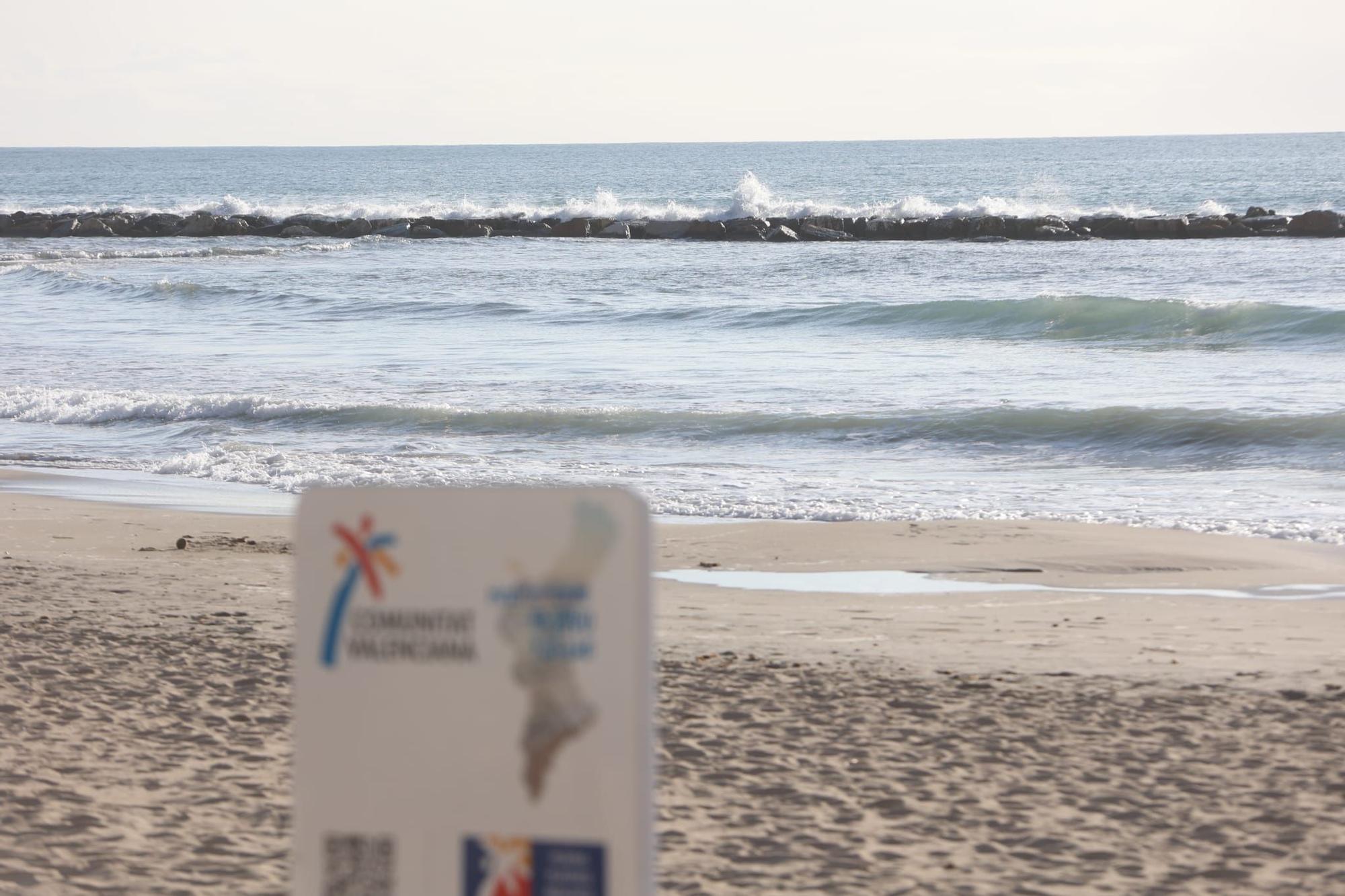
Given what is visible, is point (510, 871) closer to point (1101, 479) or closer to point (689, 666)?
point (689, 666)

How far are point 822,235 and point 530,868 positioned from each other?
4167cm

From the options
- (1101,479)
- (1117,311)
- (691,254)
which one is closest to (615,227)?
(691,254)

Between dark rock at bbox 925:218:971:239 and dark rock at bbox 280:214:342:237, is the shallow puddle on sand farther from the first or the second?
dark rock at bbox 280:214:342:237

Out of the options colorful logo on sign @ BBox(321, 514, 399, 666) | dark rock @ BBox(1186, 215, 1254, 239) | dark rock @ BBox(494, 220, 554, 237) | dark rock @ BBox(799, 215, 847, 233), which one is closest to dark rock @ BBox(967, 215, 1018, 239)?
dark rock @ BBox(799, 215, 847, 233)

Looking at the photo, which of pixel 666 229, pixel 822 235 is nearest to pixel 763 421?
pixel 822 235

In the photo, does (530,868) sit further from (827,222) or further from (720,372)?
(827,222)

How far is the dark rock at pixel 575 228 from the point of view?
45125mm

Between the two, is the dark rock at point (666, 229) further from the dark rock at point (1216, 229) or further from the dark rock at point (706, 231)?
the dark rock at point (1216, 229)

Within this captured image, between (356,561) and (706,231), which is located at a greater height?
(706,231)

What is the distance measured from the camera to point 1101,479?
12.2 metres

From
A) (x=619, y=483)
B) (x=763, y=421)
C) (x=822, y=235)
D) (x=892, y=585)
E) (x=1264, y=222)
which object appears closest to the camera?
(x=892, y=585)

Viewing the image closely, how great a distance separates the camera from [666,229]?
146 feet

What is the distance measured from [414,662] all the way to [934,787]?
3147mm

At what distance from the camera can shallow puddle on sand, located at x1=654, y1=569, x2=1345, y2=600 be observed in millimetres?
8062
